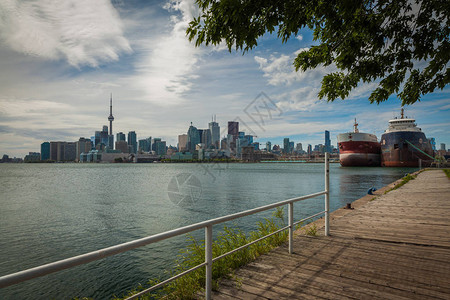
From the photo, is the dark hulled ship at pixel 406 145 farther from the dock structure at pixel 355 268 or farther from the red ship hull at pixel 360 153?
the dock structure at pixel 355 268

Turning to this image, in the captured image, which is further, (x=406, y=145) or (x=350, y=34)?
(x=406, y=145)

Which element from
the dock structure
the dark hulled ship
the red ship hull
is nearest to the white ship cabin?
the dark hulled ship

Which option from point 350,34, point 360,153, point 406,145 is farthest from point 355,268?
point 360,153

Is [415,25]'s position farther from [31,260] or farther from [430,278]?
[31,260]

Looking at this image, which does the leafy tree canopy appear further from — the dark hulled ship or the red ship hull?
the red ship hull

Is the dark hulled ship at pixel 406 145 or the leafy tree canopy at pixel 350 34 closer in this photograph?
the leafy tree canopy at pixel 350 34

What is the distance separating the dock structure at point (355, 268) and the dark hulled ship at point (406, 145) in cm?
7180

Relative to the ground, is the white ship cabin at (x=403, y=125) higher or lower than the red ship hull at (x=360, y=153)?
higher

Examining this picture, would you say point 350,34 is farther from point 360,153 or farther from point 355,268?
point 360,153

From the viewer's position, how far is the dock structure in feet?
12.9

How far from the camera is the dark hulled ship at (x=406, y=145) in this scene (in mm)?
65812

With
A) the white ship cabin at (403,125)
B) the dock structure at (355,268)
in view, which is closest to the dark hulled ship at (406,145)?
the white ship cabin at (403,125)

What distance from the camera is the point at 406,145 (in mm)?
66688

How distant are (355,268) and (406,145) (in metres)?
76.8
